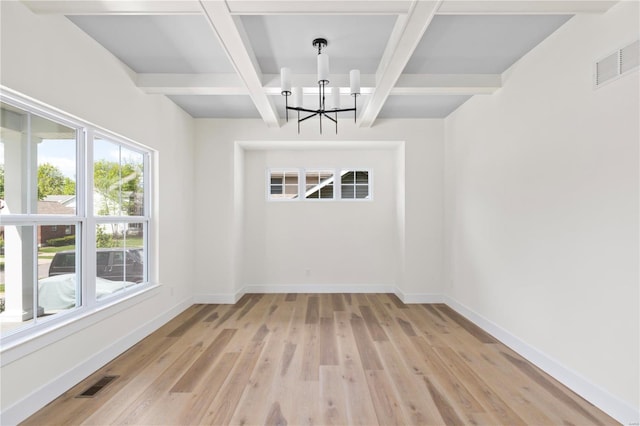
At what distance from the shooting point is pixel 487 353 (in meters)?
3.23

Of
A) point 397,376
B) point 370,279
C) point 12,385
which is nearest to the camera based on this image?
point 12,385

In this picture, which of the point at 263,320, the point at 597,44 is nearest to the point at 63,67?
the point at 263,320

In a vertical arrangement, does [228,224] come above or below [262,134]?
below

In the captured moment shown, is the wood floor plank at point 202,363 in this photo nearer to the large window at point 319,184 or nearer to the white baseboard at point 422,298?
the white baseboard at point 422,298

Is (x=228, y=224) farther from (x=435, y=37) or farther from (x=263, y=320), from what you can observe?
(x=435, y=37)

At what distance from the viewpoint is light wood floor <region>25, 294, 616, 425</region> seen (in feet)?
7.25

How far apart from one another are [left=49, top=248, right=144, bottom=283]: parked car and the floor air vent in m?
0.90

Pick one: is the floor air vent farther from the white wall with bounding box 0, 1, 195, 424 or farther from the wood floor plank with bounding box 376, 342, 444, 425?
the wood floor plank with bounding box 376, 342, 444, 425

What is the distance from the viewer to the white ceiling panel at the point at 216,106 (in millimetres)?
4291

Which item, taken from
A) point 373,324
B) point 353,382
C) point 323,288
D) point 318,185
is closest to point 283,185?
point 318,185

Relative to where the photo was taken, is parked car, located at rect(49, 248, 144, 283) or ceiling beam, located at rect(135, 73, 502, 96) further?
ceiling beam, located at rect(135, 73, 502, 96)

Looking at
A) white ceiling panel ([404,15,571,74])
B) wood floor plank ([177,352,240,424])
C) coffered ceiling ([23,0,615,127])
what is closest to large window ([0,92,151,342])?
coffered ceiling ([23,0,615,127])

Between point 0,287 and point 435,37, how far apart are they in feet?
12.1

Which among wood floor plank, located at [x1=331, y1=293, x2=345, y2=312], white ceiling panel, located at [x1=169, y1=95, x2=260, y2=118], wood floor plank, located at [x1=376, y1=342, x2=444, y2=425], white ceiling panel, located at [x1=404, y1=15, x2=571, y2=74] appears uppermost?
white ceiling panel, located at [x1=404, y1=15, x2=571, y2=74]
